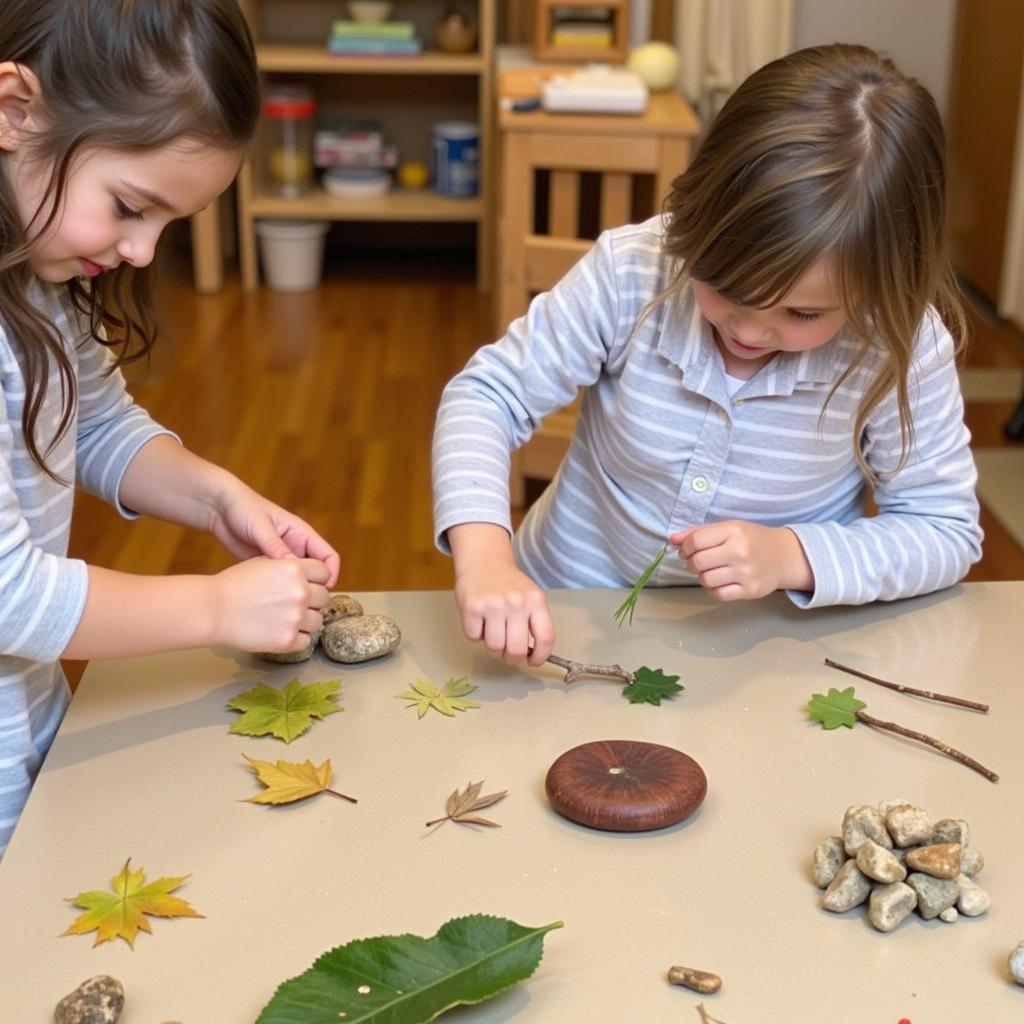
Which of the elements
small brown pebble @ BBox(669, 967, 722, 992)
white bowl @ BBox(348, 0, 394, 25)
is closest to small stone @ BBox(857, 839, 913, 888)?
small brown pebble @ BBox(669, 967, 722, 992)

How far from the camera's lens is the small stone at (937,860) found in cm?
71

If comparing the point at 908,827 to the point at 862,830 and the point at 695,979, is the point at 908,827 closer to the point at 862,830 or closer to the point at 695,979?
the point at 862,830

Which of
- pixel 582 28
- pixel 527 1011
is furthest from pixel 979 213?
pixel 527 1011

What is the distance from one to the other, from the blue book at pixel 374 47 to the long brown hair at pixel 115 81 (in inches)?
116

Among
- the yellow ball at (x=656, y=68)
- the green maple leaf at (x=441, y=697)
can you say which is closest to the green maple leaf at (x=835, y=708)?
the green maple leaf at (x=441, y=697)

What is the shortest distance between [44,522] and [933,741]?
62 cm

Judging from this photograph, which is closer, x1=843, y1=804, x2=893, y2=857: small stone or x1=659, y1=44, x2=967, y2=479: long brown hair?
x1=843, y1=804, x2=893, y2=857: small stone

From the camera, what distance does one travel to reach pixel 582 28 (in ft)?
10.8

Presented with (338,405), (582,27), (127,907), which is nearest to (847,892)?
(127,907)

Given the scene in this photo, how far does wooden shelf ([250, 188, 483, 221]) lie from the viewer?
12.5 ft

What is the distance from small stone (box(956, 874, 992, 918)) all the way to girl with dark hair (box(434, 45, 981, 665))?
1.02ft

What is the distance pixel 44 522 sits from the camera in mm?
1002

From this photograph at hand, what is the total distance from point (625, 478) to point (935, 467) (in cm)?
26

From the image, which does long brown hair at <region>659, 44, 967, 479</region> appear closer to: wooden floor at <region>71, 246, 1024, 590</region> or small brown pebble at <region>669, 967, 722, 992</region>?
small brown pebble at <region>669, 967, 722, 992</region>
